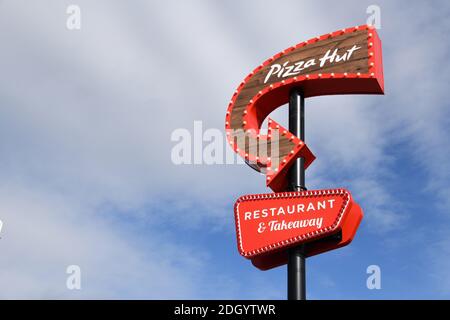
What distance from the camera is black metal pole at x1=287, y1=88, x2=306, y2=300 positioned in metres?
11.8

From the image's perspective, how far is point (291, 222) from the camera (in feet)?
40.3

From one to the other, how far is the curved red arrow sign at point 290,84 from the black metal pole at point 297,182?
177 millimetres

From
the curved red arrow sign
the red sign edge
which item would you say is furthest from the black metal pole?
the red sign edge

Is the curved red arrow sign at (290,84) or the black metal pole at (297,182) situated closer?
the black metal pole at (297,182)

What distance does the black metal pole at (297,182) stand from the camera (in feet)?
38.9

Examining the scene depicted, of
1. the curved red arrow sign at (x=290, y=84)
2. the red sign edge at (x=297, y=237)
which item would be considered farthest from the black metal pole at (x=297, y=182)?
the red sign edge at (x=297, y=237)

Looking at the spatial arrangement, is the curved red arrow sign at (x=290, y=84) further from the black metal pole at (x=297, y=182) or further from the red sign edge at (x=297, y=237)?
the red sign edge at (x=297, y=237)

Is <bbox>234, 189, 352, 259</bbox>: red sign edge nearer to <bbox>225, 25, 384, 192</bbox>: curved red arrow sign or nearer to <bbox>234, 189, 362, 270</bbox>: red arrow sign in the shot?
<bbox>234, 189, 362, 270</bbox>: red arrow sign

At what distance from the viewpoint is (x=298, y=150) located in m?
12.9
